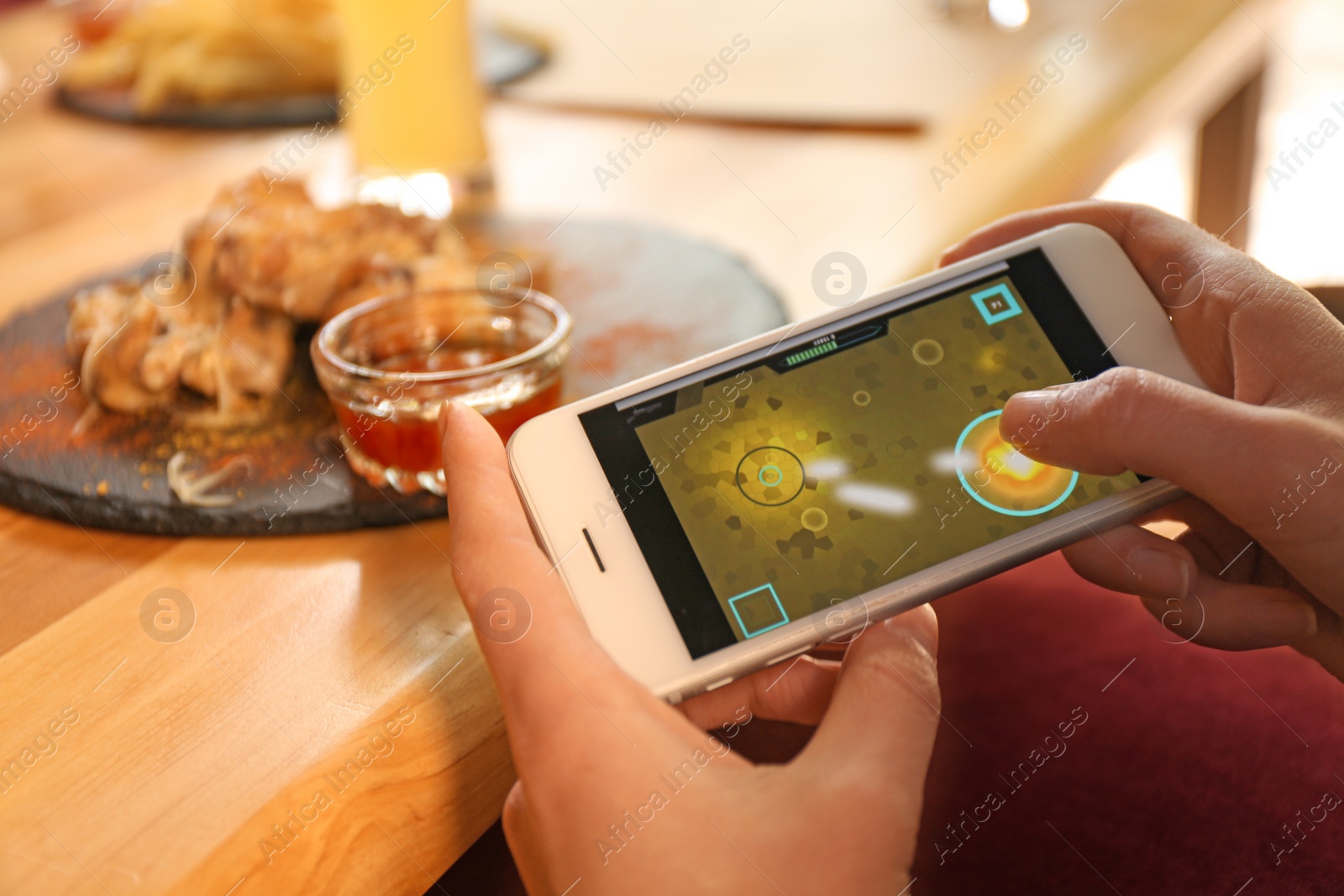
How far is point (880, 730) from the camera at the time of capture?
1.33 ft

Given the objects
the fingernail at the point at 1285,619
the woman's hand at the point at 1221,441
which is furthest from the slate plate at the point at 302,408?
the fingernail at the point at 1285,619

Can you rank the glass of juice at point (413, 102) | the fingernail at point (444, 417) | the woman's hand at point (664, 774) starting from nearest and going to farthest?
the woman's hand at point (664, 774), the fingernail at point (444, 417), the glass of juice at point (413, 102)

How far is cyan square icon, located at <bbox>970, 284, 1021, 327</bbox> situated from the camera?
0.55 m

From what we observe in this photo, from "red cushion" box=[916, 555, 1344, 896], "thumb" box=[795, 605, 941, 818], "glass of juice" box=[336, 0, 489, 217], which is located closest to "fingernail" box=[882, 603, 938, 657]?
"thumb" box=[795, 605, 941, 818]

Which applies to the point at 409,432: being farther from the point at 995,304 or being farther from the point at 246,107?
the point at 246,107

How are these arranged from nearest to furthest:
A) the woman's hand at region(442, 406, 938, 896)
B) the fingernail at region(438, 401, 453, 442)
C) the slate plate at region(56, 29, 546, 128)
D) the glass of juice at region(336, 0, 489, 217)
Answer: the woman's hand at region(442, 406, 938, 896), the fingernail at region(438, 401, 453, 442), the glass of juice at region(336, 0, 489, 217), the slate plate at region(56, 29, 546, 128)

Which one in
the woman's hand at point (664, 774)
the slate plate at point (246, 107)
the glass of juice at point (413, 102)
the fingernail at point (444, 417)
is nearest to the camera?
the woman's hand at point (664, 774)

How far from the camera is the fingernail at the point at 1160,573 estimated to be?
543mm

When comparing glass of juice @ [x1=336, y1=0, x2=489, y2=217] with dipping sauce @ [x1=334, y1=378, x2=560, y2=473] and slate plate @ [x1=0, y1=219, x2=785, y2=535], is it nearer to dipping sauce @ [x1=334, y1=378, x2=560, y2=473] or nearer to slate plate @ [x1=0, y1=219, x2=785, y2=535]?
slate plate @ [x1=0, y1=219, x2=785, y2=535]

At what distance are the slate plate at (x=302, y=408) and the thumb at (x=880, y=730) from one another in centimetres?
25

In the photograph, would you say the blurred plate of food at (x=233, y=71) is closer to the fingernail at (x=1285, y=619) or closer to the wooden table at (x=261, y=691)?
the wooden table at (x=261, y=691)

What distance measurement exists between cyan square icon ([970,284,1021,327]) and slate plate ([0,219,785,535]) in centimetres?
20

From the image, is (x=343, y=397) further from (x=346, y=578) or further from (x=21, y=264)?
(x=21, y=264)

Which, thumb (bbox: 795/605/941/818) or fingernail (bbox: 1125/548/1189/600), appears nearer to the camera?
thumb (bbox: 795/605/941/818)
